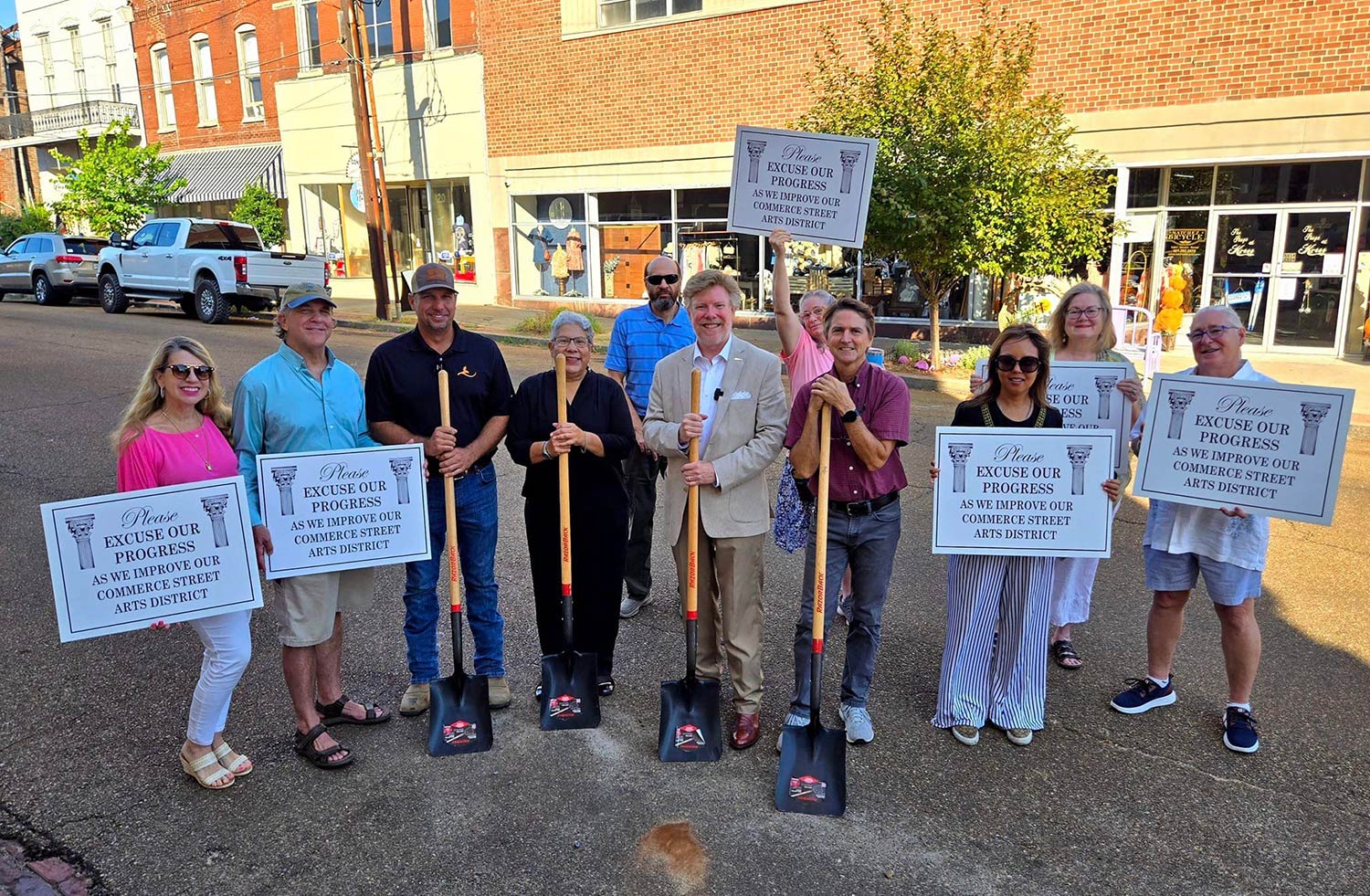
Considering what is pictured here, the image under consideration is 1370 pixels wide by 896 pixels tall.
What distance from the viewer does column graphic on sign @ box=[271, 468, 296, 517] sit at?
3859 mm

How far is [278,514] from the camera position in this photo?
12.6 ft

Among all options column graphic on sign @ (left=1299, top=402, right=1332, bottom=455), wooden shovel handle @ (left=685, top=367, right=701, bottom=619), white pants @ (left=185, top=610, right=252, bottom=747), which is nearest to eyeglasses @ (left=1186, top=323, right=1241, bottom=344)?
column graphic on sign @ (left=1299, top=402, right=1332, bottom=455)

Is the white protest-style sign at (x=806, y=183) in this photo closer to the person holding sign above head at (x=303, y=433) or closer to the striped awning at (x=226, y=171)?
the person holding sign above head at (x=303, y=433)

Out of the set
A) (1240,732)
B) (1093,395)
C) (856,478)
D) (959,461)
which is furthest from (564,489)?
(1240,732)

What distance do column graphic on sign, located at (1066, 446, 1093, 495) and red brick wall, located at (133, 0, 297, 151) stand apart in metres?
26.8

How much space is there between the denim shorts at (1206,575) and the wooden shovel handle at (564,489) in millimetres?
2679

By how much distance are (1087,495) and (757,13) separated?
1654 centimetres

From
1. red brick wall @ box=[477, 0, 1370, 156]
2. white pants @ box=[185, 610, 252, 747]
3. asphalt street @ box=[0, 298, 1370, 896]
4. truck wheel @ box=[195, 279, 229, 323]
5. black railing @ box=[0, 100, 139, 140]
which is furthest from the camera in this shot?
black railing @ box=[0, 100, 139, 140]

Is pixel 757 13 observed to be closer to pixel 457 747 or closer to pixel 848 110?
pixel 848 110

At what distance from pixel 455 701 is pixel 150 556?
4.54ft

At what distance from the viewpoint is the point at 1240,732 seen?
13.1 ft

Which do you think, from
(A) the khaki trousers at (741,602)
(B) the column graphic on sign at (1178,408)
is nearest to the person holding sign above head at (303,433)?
(A) the khaki trousers at (741,602)

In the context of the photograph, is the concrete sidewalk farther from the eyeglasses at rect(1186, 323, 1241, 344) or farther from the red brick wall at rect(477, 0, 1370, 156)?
the eyeglasses at rect(1186, 323, 1241, 344)

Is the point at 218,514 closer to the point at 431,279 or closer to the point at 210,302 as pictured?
the point at 431,279
